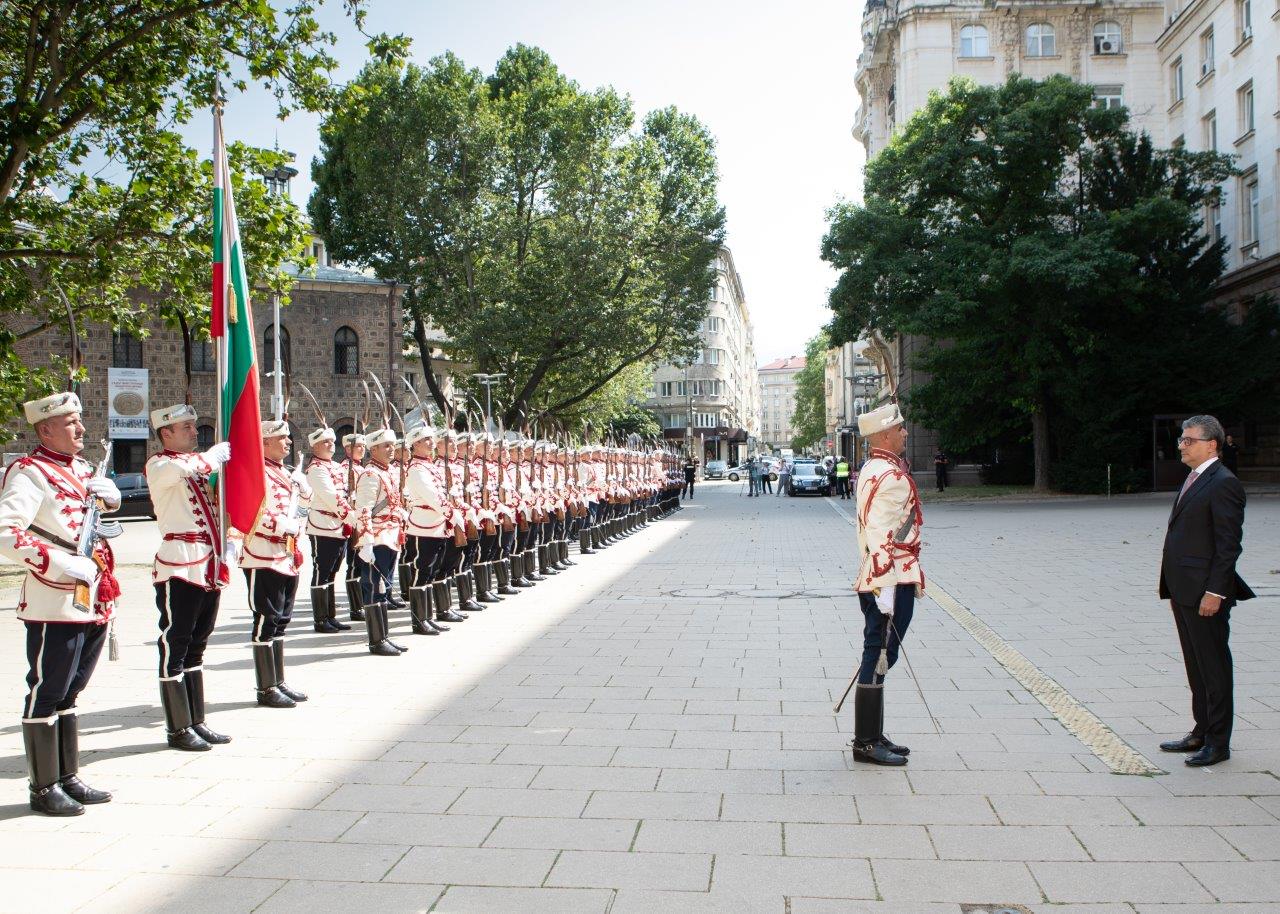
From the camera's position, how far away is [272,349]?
44250 mm

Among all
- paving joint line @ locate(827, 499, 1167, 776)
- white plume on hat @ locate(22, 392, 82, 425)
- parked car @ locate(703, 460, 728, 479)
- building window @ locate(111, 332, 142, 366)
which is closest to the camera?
white plume on hat @ locate(22, 392, 82, 425)

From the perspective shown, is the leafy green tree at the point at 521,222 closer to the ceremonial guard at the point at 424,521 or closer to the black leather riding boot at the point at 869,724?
the ceremonial guard at the point at 424,521

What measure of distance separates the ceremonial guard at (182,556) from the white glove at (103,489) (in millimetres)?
559

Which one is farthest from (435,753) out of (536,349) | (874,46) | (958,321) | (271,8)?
(874,46)

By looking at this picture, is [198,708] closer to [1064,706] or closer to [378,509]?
[378,509]

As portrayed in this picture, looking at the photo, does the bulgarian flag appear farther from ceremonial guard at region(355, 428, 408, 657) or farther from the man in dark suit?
the man in dark suit

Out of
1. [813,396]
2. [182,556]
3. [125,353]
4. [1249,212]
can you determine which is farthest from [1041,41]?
[813,396]

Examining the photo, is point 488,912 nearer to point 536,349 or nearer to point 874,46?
point 536,349

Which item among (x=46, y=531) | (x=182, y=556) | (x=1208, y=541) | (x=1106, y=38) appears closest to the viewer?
(x=46, y=531)

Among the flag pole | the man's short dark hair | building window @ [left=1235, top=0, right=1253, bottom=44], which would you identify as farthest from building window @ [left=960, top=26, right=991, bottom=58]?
the flag pole

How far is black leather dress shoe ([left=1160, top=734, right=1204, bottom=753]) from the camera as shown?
5684 mm

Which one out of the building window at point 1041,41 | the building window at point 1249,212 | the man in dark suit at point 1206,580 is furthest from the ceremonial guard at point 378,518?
the building window at point 1041,41

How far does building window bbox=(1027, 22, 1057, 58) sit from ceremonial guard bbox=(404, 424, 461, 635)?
44196mm

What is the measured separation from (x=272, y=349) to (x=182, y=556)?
4039cm
